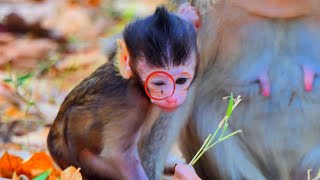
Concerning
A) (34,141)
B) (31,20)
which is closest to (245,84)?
(34,141)

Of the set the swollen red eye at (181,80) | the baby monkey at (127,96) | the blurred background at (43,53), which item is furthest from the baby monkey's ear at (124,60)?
the blurred background at (43,53)

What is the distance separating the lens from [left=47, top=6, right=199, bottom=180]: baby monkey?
10.5 ft

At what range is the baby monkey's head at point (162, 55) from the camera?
10.4 ft

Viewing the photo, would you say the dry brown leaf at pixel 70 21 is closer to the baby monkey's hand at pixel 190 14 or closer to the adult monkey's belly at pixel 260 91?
the adult monkey's belly at pixel 260 91

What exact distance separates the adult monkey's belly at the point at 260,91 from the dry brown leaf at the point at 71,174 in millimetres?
639

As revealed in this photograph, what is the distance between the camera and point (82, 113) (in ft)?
11.5

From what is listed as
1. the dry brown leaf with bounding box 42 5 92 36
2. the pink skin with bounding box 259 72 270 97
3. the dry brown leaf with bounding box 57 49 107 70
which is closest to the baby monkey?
the pink skin with bounding box 259 72 270 97

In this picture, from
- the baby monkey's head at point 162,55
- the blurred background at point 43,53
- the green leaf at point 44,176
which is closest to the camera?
the baby monkey's head at point 162,55

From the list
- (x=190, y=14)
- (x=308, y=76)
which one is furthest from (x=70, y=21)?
(x=190, y=14)

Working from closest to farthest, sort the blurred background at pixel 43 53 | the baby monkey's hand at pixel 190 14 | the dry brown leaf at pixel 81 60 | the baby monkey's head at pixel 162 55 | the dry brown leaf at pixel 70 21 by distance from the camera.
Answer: the baby monkey's head at pixel 162 55 → the baby monkey's hand at pixel 190 14 → the blurred background at pixel 43 53 → the dry brown leaf at pixel 81 60 → the dry brown leaf at pixel 70 21

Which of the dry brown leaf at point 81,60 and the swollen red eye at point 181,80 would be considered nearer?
the swollen red eye at point 181,80

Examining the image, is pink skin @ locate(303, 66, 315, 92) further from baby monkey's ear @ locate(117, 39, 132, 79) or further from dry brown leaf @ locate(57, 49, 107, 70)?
dry brown leaf @ locate(57, 49, 107, 70)

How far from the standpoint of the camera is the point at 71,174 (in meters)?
3.50

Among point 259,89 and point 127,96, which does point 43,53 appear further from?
point 127,96
